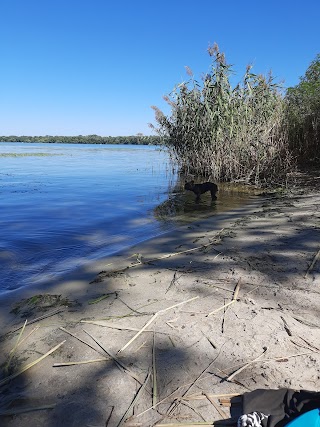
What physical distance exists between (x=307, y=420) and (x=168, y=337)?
92 cm

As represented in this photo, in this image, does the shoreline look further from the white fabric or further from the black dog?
the white fabric

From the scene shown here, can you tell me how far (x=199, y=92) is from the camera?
445 inches

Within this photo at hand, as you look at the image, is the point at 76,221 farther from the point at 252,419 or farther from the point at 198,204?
the point at 252,419

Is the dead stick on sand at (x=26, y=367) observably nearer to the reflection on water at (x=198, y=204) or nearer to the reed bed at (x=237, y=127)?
the reflection on water at (x=198, y=204)

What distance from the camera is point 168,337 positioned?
208cm

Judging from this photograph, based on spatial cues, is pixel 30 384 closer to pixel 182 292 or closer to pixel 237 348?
pixel 237 348

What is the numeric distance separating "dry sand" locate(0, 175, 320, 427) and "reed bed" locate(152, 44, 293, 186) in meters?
7.51

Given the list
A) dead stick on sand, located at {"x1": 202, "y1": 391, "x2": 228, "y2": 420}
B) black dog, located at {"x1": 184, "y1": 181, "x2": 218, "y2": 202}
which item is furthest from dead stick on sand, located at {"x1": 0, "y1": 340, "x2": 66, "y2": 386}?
black dog, located at {"x1": 184, "y1": 181, "x2": 218, "y2": 202}

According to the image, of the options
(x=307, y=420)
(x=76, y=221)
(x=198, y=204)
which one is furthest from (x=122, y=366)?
(x=198, y=204)

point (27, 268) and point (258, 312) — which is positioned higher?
point (258, 312)

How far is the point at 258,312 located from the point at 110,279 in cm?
149

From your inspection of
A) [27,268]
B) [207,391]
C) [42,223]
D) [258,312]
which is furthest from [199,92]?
[207,391]

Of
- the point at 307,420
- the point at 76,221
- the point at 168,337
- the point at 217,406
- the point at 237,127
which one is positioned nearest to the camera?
the point at 307,420

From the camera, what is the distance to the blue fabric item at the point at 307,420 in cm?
134
